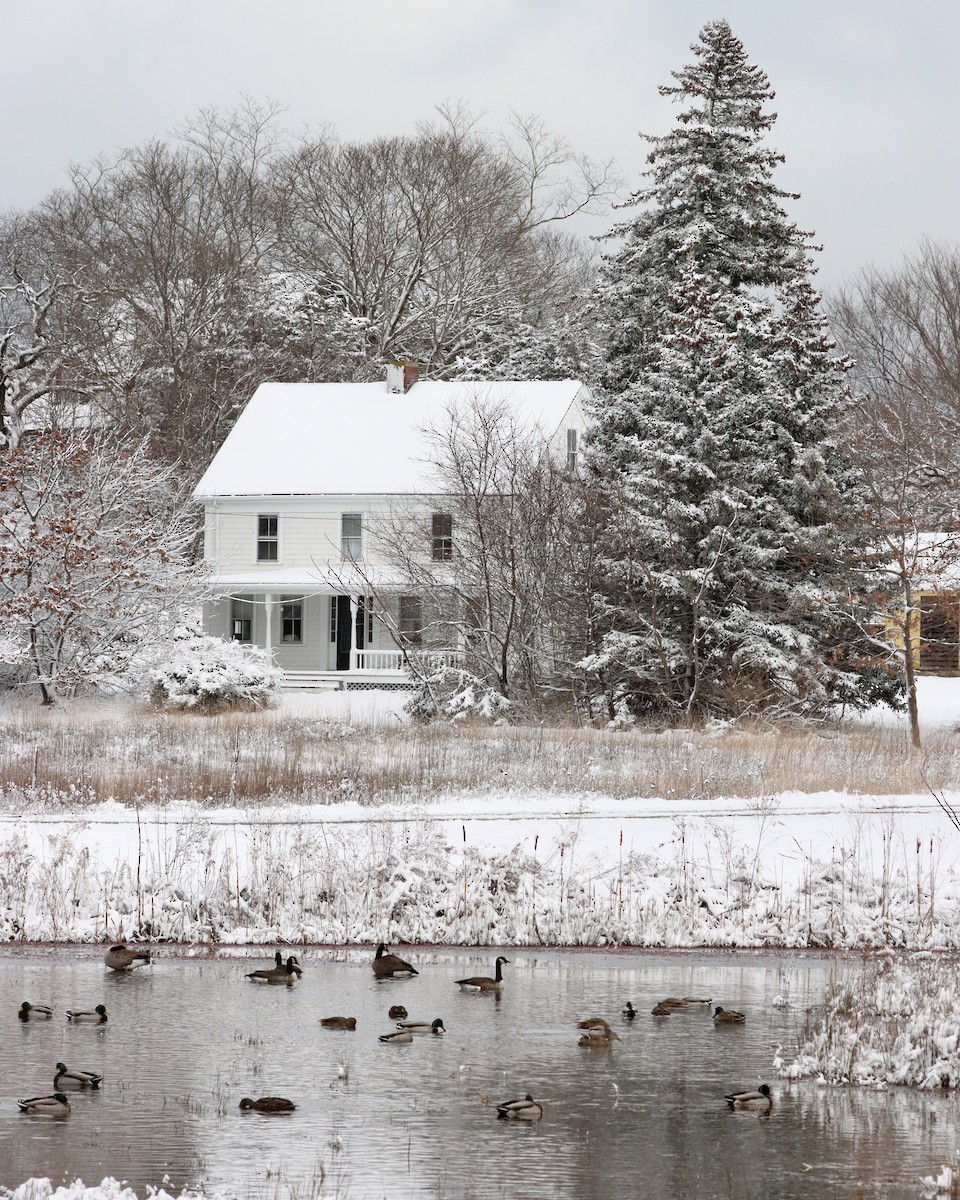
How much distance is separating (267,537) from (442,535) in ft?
22.3

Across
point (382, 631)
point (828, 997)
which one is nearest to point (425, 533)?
point (382, 631)

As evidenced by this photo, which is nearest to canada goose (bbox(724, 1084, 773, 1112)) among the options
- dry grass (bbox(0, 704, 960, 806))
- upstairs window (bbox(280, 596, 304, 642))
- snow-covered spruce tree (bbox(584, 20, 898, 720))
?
dry grass (bbox(0, 704, 960, 806))

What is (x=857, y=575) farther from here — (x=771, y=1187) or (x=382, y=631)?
(x=771, y=1187)

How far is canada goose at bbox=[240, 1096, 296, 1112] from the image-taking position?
372 inches

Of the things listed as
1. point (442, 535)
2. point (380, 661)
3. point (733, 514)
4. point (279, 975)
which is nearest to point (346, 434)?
point (442, 535)

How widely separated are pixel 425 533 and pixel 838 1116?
2987 centimetres

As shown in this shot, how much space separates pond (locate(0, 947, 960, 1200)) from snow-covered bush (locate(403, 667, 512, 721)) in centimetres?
1818

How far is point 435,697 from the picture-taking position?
33281 millimetres

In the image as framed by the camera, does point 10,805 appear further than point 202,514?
No

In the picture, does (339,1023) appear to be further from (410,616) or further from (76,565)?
(410,616)

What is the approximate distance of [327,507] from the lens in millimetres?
44281

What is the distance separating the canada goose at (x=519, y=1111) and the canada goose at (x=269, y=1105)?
129 centimetres

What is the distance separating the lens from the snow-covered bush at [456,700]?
32.2m

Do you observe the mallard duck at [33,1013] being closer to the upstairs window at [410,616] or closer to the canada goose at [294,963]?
the canada goose at [294,963]
